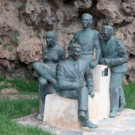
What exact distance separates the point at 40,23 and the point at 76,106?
6185mm

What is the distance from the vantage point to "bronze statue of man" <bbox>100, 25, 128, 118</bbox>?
20.1ft

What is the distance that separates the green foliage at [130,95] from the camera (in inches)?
310

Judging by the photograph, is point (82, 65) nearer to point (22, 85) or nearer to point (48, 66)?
point (48, 66)

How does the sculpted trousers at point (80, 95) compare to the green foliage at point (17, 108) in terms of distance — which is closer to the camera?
the sculpted trousers at point (80, 95)

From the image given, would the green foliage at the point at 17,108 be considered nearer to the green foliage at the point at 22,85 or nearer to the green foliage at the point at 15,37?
the green foliage at the point at 22,85

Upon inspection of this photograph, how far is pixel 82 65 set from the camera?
5406 millimetres

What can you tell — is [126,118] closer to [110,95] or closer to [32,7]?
[110,95]

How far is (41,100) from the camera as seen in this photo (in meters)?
6.06

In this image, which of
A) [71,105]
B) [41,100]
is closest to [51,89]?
[41,100]

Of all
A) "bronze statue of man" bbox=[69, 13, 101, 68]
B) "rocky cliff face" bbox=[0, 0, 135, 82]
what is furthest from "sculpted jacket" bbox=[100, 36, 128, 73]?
"rocky cliff face" bbox=[0, 0, 135, 82]

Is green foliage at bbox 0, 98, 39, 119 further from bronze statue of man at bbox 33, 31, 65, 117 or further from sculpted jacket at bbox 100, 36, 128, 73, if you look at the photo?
sculpted jacket at bbox 100, 36, 128, 73

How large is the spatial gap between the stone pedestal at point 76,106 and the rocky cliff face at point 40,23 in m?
4.67

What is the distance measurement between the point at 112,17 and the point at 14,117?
5.59m

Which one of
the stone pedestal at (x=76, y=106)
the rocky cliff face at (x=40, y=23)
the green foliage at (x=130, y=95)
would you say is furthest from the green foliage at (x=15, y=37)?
the stone pedestal at (x=76, y=106)
